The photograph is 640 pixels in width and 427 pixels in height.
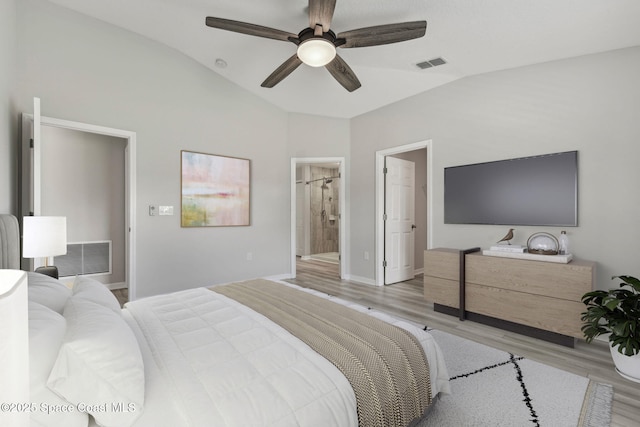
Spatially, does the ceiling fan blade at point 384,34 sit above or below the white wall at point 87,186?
above

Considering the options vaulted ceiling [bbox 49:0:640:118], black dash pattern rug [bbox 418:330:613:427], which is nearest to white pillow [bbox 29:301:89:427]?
black dash pattern rug [bbox 418:330:613:427]

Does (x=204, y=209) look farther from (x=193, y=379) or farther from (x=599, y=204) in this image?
(x=599, y=204)

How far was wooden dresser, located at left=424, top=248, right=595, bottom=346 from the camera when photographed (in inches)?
96.3

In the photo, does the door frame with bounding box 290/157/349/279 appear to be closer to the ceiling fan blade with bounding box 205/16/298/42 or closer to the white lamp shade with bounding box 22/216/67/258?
the ceiling fan blade with bounding box 205/16/298/42

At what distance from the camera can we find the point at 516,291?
274 cm

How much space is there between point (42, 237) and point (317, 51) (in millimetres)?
→ 2500

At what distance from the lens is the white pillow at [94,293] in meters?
1.35

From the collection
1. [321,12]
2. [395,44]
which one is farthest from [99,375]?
[395,44]

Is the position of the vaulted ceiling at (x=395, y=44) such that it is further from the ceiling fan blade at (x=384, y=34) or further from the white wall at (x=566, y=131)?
the ceiling fan blade at (x=384, y=34)

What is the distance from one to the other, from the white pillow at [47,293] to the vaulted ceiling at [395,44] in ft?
8.64

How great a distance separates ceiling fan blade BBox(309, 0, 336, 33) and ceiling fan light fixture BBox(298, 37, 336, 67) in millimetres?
93

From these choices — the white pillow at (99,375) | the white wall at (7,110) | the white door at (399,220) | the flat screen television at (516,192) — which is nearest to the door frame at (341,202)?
the white door at (399,220)

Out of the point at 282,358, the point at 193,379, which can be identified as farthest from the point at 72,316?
the point at 282,358

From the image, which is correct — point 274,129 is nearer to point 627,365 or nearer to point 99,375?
point 99,375
